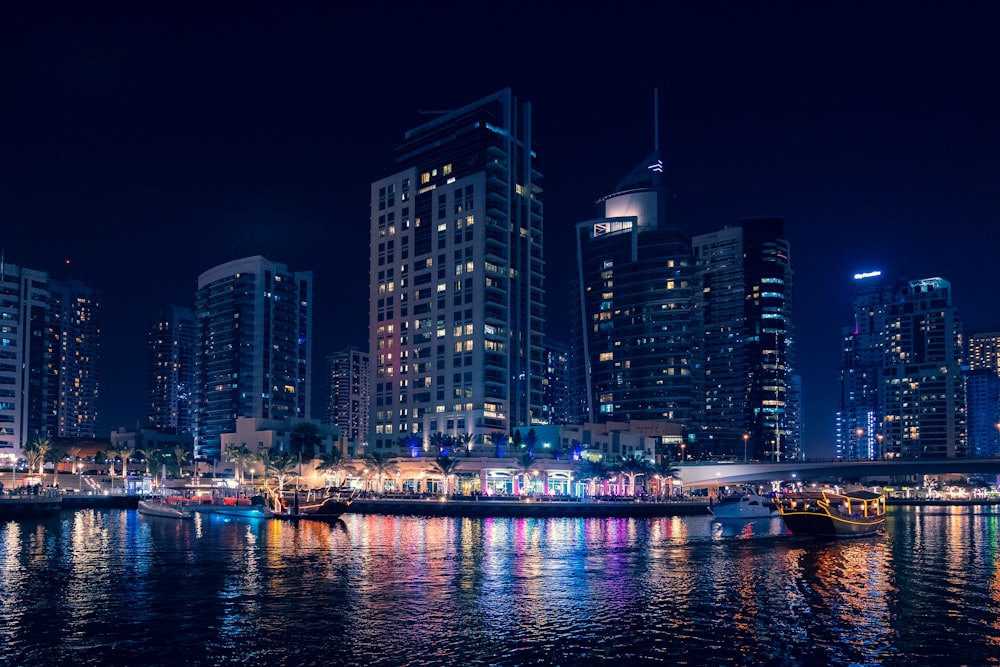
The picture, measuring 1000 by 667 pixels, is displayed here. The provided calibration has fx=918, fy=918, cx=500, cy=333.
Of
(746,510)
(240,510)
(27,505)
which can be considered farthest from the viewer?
(240,510)

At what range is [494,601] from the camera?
2320 inches

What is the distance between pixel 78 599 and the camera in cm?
5938

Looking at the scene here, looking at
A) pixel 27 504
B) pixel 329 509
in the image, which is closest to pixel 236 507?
pixel 329 509

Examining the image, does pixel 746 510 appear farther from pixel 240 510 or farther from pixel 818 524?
pixel 240 510

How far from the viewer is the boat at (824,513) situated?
351ft

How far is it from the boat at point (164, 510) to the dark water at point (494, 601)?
45002 millimetres

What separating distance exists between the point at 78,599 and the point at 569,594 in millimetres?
32071

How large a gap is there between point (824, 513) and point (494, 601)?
6137 centimetres

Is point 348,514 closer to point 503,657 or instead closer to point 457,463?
point 457,463

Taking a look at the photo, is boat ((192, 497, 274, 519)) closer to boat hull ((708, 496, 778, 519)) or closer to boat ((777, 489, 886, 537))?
boat hull ((708, 496, 778, 519))

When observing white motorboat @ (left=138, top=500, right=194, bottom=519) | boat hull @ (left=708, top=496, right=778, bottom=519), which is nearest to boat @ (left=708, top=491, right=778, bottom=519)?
boat hull @ (left=708, top=496, right=778, bottom=519)

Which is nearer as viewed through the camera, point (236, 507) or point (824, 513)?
point (824, 513)

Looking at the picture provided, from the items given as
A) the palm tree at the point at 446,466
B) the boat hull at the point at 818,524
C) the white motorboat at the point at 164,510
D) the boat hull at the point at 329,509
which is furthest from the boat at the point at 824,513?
the palm tree at the point at 446,466

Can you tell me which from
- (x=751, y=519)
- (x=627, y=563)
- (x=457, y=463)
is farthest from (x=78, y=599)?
(x=457, y=463)
